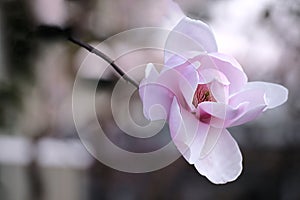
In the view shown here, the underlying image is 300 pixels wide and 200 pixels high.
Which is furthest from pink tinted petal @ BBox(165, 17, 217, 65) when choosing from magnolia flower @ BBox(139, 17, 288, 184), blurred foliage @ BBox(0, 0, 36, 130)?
blurred foliage @ BBox(0, 0, 36, 130)

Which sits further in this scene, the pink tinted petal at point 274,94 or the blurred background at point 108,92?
the blurred background at point 108,92

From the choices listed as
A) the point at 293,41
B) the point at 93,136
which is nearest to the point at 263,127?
the point at 293,41

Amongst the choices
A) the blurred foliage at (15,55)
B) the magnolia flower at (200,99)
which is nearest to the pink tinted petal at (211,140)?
the magnolia flower at (200,99)

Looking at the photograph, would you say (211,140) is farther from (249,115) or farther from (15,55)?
(15,55)

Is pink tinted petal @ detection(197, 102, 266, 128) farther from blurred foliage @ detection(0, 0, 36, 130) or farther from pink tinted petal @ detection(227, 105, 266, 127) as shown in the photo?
blurred foliage @ detection(0, 0, 36, 130)

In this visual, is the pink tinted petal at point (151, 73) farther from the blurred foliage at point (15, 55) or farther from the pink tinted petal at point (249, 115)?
the blurred foliage at point (15, 55)

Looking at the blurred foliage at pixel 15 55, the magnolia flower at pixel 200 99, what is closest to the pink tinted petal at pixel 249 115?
the magnolia flower at pixel 200 99

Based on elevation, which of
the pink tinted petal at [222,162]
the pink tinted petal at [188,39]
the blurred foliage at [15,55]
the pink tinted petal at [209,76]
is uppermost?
the blurred foliage at [15,55]

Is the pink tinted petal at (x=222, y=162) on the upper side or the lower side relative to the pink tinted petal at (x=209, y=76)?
lower

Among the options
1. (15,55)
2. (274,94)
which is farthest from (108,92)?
(274,94)
